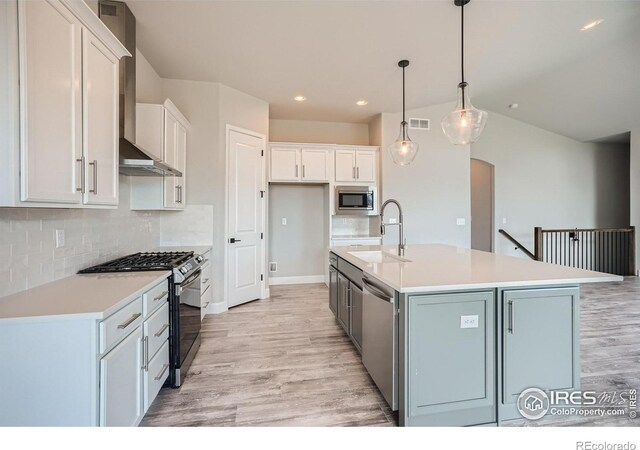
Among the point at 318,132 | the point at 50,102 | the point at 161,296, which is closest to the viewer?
the point at 50,102

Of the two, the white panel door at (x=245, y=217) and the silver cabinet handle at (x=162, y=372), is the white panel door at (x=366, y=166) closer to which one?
the white panel door at (x=245, y=217)

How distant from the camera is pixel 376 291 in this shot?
196cm

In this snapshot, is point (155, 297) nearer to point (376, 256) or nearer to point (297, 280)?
point (376, 256)

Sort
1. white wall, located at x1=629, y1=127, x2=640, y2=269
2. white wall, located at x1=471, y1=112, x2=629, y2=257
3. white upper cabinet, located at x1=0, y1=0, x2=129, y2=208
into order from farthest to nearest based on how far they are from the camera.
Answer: white wall, located at x1=471, y1=112, x2=629, y2=257 → white wall, located at x1=629, y1=127, x2=640, y2=269 → white upper cabinet, located at x1=0, y1=0, x2=129, y2=208

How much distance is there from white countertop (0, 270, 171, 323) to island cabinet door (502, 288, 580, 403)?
2099 mm

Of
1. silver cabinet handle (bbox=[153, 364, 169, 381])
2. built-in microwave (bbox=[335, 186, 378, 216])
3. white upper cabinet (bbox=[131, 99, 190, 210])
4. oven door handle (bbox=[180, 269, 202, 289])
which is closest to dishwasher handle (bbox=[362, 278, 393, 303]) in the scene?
oven door handle (bbox=[180, 269, 202, 289])

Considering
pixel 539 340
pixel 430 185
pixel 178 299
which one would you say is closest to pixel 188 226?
pixel 178 299

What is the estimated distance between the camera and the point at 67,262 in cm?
193

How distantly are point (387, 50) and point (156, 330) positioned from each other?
136 inches

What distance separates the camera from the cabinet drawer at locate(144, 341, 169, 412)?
1.71 meters

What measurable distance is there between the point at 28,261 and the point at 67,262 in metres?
0.31

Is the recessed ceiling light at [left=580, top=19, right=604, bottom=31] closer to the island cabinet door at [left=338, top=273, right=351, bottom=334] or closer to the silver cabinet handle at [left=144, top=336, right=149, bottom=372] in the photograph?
the island cabinet door at [left=338, top=273, right=351, bottom=334]

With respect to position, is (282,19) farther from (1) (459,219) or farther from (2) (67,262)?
(1) (459,219)
